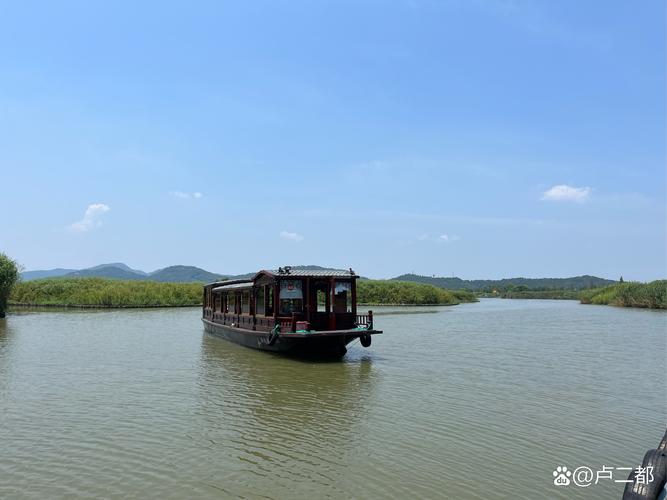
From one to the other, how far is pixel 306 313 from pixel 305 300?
0.42 m

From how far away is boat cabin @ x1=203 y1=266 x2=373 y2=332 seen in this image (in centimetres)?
1666

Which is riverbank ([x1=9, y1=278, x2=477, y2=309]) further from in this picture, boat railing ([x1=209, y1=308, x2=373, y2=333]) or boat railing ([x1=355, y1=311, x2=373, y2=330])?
boat railing ([x1=355, y1=311, x2=373, y2=330])

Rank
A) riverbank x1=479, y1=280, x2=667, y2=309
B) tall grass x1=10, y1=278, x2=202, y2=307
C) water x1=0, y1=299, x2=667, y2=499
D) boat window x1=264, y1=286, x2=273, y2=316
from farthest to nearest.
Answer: tall grass x1=10, y1=278, x2=202, y2=307
riverbank x1=479, y1=280, x2=667, y2=309
boat window x1=264, y1=286, x2=273, y2=316
water x1=0, y1=299, x2=667, y2=499

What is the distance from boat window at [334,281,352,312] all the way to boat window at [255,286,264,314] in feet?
8.65

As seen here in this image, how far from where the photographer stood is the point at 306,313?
16.7 m

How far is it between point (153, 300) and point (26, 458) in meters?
46.1

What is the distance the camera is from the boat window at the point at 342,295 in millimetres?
17141

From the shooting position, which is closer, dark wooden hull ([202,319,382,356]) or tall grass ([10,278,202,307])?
dark wooden hull ([202,319,382,356])

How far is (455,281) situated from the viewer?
653 ft

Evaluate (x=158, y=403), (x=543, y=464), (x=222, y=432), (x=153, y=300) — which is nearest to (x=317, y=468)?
(x=222, y=432)

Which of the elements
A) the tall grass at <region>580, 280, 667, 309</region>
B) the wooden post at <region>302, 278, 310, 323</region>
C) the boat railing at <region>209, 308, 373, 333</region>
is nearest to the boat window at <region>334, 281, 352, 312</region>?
the boat railing at <region>209, 308, 373, 333</region>

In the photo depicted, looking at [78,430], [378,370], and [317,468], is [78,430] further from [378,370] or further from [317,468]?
[378,370]

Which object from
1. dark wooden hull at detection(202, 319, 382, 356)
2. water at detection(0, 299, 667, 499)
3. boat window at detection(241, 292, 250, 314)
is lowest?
water at detection(0, 299, 667, 499)

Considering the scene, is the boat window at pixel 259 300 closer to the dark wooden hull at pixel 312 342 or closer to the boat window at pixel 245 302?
the dark wooden hull at pixel 312 342
